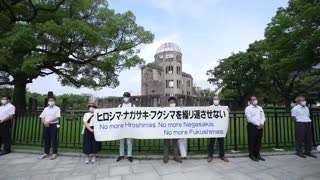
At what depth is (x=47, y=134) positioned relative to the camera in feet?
26.1

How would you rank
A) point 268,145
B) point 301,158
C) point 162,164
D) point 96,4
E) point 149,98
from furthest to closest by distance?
1. point 96,4
2. point 149,98
3. point 268,145
4. point 301,158
5. point 162,164

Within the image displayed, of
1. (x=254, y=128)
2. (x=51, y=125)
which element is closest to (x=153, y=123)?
(x=254, y=128)

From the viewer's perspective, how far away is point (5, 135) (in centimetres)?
838

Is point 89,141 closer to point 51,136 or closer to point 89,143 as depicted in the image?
point 89,143

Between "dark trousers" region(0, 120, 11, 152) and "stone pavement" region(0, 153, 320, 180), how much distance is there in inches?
31.4

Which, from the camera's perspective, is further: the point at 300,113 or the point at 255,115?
the point at 300,113

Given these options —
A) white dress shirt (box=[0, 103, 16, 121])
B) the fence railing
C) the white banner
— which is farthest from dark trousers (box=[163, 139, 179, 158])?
white dress shirt (box=[0, 103, 16, 121])

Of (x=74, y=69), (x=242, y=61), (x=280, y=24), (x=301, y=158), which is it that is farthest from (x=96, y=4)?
(x=242, y=61)

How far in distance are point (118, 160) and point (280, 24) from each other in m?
16.0

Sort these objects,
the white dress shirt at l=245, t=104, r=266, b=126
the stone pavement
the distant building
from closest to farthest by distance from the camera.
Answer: the stone pavement < the white dress shirt at l=245, t=104, r=266, b=126 < the distant building

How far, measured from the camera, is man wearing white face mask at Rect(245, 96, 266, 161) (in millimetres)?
7527

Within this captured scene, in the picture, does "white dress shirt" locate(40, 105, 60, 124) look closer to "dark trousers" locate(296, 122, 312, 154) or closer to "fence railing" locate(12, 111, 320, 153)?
"fence railing" locate(12, 111, 320, 153)

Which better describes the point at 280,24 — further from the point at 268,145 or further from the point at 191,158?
the point at 191,158

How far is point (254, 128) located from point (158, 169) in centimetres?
A: 309
